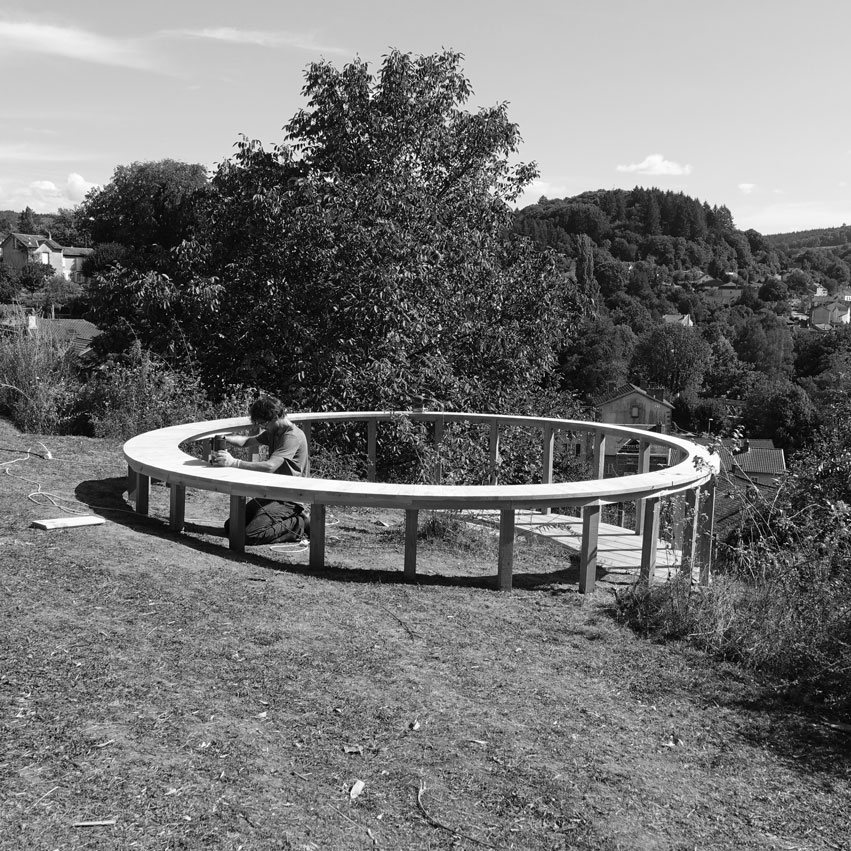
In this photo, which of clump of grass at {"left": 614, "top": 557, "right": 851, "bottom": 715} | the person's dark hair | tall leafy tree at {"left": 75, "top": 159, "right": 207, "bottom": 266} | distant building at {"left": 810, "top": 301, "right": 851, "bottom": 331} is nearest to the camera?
clump of grass at {"left": 614, "top": 557, "right": 851, "bottom": 715}

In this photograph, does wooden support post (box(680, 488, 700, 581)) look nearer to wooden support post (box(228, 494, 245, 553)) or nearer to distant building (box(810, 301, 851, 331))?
wooden support post (box(228, 494, 245, 553))

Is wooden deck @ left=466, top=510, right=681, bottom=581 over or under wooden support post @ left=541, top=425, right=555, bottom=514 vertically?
under

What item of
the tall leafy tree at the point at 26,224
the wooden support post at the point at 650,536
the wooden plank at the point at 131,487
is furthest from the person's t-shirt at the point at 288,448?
the tall leafy tree at the point at 26,224

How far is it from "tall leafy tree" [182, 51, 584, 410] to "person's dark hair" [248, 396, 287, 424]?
4.81 meters

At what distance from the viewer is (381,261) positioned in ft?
40.3

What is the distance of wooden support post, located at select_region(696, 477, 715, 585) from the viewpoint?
6139mm

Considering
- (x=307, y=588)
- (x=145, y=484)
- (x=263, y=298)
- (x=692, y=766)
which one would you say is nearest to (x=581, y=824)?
(x=692, y=766)

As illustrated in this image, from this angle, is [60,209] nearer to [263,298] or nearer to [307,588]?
[263,298]

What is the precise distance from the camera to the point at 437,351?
1330 cm

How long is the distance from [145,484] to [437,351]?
7.28 meters

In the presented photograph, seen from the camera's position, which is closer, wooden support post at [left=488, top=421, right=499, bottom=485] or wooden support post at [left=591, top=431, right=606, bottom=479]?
wooden support post at [left=591, top=431, right=606, bottom=479]

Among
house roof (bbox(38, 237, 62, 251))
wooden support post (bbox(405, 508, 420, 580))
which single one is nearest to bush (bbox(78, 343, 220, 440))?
wooden support post (bbox(405, 508, 420, 580))

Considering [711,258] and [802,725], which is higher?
[711,258]

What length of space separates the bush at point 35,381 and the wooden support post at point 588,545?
730cm
